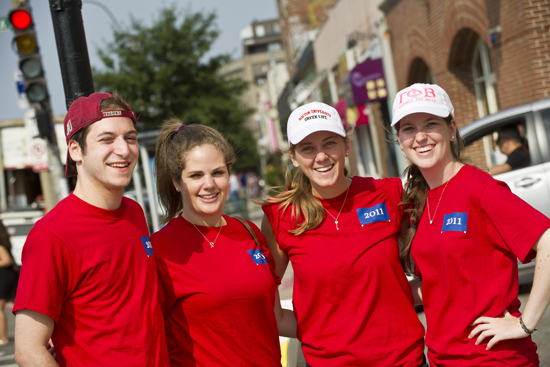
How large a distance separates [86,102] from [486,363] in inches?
82.8

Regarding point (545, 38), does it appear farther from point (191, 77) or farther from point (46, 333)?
point (191, 77)

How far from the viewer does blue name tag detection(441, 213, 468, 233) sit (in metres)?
2.46

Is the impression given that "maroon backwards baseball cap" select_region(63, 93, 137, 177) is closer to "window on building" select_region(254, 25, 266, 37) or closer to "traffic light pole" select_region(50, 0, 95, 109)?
"traffic light pole" select_region(50, 0, 95, 109)

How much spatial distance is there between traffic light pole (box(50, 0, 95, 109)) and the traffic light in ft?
11.2

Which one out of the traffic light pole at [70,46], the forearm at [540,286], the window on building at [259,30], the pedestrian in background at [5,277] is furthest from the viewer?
the window on building at [259,30]

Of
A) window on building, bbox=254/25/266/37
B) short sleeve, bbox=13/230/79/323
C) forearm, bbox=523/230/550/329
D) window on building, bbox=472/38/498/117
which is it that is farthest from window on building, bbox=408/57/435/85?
window on building, bbox=254/25/266/37

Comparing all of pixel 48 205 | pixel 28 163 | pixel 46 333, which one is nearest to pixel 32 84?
pixel 48 205

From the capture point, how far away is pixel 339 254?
111 inches

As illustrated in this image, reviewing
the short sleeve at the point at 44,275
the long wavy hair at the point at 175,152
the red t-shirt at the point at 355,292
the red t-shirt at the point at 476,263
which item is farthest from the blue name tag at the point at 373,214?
the short sleeve at the point at 44,275

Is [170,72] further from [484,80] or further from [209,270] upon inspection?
[209,270]

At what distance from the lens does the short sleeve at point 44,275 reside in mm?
2082

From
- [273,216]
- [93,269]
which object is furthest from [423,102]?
[93,269]

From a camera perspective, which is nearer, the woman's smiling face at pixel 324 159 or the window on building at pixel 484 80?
the woman's smiling face at pixel 324 159

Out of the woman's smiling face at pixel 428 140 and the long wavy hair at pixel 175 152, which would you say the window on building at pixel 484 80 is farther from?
the long wavy hair at pixel 175 152
